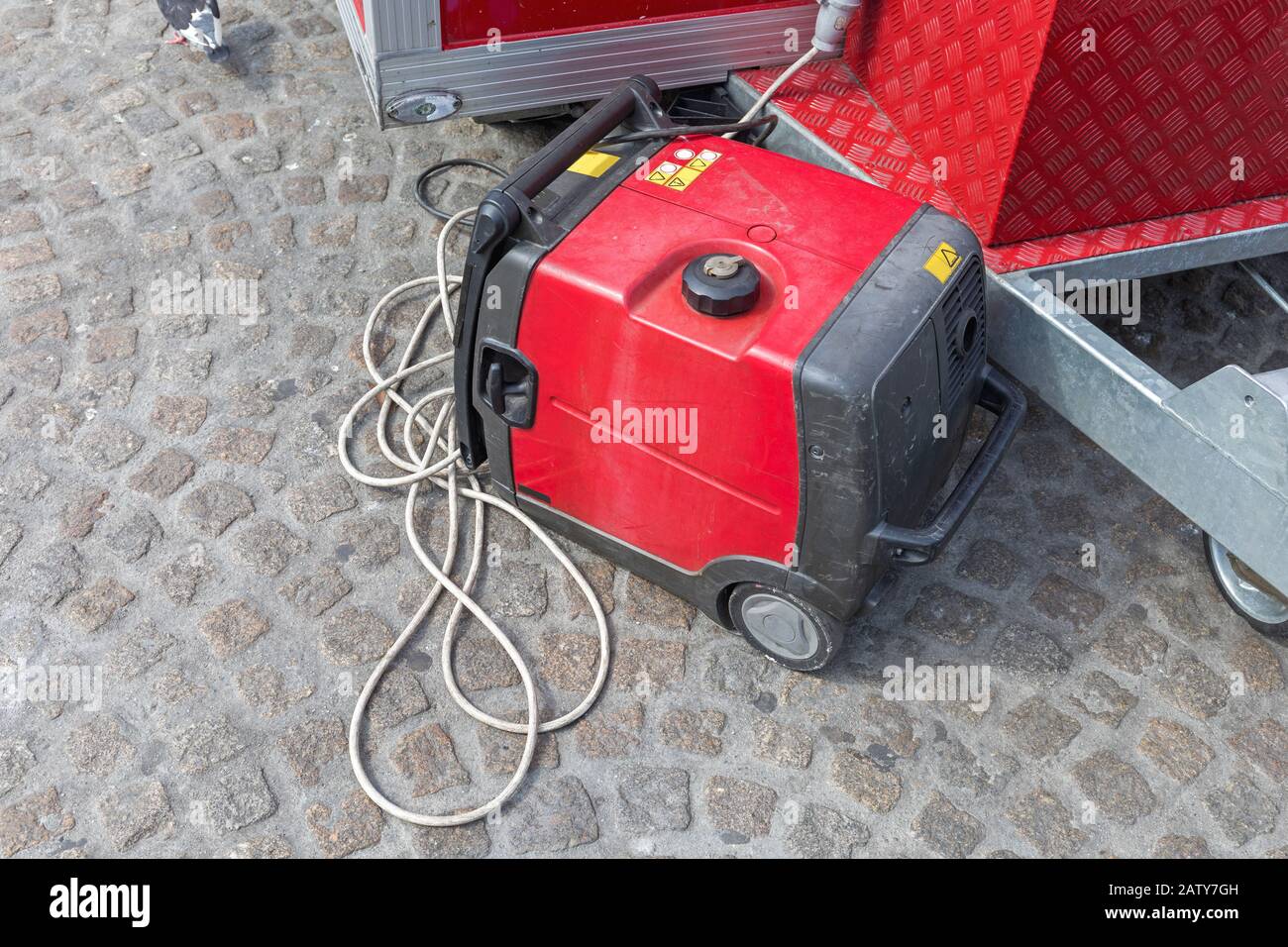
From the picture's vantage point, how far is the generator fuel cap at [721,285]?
2822 millimetres

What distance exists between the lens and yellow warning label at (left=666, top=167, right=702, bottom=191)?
319 cm

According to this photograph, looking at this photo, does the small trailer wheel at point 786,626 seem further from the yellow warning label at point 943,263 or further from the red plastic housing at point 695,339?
the yellow warning label at point 943,263

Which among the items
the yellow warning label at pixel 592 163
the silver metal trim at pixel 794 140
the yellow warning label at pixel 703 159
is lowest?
the silver metal trim at pixel 794 140

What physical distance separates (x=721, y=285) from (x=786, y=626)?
995 millimetres

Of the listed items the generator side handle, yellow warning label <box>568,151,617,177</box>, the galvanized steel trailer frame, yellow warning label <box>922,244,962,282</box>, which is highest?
the generator side handle

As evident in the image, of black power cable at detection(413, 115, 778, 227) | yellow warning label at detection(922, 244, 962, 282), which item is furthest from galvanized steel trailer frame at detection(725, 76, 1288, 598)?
black power cable at detection(413, 115, 778, 227)

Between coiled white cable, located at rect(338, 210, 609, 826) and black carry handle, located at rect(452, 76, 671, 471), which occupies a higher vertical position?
black carry handle, located at rect(452, 76, 671, 471)

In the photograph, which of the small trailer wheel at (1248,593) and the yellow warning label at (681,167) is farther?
the small trailer wheel at (1248,593)

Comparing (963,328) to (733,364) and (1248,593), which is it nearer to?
Answer: (733,364)

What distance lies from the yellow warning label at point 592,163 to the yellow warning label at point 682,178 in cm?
19

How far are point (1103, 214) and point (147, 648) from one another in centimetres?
310

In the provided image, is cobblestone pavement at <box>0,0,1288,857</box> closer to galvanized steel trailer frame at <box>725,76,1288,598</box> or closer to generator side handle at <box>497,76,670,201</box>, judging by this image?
galvanized steel trailer frame at <box>725,76,1288,598</box>

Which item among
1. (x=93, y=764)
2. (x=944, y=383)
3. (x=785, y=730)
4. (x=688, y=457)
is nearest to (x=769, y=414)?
(x=688, y=457)

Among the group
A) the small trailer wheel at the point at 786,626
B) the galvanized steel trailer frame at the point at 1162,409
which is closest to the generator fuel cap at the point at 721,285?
the small trailer wheel at the point at 786,626
